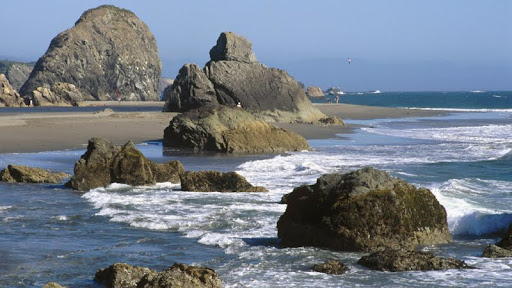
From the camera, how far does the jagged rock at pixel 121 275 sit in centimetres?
864

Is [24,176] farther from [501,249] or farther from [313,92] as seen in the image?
[313,92]

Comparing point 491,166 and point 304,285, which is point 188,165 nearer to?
point 491,166

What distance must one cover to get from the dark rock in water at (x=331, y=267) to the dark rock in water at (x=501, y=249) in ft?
6.88

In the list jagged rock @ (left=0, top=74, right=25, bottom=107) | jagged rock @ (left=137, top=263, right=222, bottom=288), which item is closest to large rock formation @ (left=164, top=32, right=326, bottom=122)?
jagged rock @ (left=137, top=263, right=222, bottom=288)

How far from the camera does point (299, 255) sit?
1027 cm

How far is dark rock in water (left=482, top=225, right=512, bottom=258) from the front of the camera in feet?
33.4

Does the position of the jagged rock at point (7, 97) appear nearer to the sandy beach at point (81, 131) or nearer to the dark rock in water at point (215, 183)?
the sandy beach at point (81, 131)

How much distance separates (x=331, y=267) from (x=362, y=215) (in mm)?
1354

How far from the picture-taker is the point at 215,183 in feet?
54.1

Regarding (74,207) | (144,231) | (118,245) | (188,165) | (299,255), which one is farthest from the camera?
(188,165)

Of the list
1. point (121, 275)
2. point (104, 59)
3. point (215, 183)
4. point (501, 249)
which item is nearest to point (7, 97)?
point (104, 59)

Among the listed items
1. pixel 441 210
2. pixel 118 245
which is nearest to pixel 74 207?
pixel 118 245

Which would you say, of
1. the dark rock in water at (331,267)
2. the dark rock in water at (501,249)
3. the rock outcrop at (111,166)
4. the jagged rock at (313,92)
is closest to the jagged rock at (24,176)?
the rock outcrop at (111,166)

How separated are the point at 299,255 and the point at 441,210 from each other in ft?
7.53
